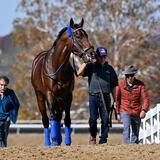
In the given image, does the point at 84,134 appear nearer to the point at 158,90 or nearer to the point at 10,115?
the point at 158,90

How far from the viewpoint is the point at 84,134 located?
4044 centimetres

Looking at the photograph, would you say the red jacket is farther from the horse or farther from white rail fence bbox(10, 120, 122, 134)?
white rail fence bbox(10, 120, 122, 134)

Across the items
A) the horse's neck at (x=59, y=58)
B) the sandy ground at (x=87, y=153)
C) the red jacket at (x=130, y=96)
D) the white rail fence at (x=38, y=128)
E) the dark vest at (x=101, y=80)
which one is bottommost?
the sandy ground at (x=87, y=153)

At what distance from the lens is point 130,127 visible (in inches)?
646

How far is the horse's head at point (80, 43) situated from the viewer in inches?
585

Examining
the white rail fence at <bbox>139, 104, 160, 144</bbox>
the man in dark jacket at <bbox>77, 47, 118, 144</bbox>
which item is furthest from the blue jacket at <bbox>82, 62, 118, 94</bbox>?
the white rail fence at <bbox>139, 104, 160, 144</bbox>

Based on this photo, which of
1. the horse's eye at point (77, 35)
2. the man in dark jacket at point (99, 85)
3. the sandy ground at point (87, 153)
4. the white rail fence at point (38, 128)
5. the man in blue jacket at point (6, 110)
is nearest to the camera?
the sandy ground at point (87, 153)

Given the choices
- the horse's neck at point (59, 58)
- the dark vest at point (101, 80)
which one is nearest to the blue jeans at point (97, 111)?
the dark vest at point (101, 80)

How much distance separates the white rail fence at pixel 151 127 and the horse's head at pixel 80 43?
4.23 m

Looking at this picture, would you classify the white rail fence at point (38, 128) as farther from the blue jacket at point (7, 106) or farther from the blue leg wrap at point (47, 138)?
the blue jacket at point (7, 106)

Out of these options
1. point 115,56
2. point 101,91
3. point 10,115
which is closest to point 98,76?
point 101,91

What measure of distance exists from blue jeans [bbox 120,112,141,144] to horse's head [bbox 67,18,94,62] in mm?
1719

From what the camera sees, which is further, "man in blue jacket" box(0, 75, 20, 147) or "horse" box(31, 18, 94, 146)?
"man in blue jacket" box(0, 75, 20, 147)

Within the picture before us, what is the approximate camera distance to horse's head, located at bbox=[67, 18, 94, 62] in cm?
1486
